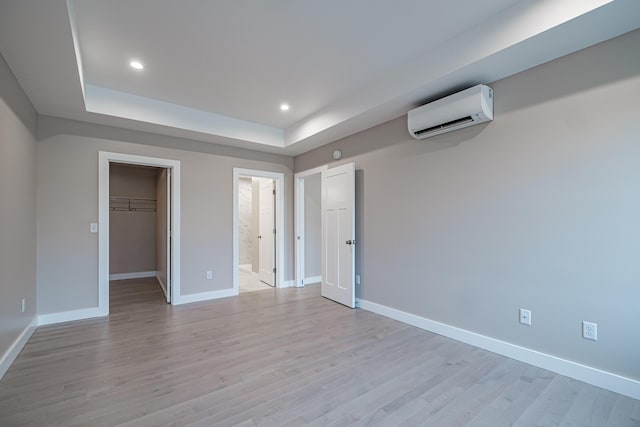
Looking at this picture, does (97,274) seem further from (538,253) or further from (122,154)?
(538,253)

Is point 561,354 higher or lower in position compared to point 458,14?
lower

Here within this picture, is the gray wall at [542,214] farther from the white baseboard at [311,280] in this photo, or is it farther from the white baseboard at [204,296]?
the white baseboard at [204,296]

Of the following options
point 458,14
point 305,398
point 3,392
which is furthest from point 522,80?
point 3,392

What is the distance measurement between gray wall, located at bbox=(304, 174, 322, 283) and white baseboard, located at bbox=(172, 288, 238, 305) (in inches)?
58.0

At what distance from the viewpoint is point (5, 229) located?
2.37m

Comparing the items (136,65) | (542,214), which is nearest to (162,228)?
(136,65)

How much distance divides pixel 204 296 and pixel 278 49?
364cm

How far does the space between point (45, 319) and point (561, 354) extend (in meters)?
5.26

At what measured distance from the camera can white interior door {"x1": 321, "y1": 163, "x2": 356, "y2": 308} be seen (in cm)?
409

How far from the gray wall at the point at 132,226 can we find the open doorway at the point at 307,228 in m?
3.62

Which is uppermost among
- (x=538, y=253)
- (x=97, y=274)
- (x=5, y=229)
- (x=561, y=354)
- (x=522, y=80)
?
(x=522, y=80)

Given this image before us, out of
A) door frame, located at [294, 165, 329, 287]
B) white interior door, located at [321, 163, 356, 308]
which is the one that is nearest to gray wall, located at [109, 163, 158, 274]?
door frame, located at [294, 165, 329, 287]

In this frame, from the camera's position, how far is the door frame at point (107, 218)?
3.74m

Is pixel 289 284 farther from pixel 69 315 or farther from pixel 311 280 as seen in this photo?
pixel 69 315
